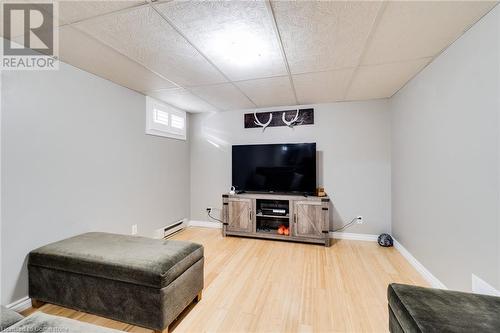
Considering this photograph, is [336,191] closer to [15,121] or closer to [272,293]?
[272,293]

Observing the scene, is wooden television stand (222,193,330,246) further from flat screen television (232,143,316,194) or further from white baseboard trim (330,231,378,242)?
white baseboard trim (330,231,378,242)

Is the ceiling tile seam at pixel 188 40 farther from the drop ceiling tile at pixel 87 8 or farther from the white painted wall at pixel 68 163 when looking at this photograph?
the white painted wall at pixel 68 163

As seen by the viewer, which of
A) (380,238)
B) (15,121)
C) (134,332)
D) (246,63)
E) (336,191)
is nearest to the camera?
(134,332)

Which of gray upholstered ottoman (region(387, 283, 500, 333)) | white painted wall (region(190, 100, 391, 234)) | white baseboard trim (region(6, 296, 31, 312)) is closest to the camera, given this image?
gray upholstered ottoman (region(387, 283, 500, 333))

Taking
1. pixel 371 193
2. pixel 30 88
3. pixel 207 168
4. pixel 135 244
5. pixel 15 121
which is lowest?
pixel 135 244

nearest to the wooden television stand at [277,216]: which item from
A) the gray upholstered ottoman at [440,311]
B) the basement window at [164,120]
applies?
the basement window at [164,120]

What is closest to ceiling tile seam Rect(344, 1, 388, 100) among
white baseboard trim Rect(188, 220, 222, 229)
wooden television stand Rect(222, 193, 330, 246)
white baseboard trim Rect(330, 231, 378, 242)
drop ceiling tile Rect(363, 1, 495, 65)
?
drop ceiling tile Rect(363, 1, 495, 65)

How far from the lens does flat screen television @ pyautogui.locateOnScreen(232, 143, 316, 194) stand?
3.37 metres

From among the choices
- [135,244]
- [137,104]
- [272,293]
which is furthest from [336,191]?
[137,104]

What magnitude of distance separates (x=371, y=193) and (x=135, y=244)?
3.26 metres

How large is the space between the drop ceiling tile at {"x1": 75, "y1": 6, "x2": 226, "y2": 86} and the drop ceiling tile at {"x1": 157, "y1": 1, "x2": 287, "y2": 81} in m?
0.12

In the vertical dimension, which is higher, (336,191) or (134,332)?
(336,191)

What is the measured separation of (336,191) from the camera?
3453 millimetres

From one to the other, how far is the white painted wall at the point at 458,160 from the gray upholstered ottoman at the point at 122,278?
210 centimetres
